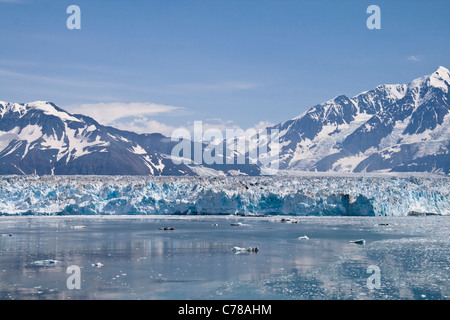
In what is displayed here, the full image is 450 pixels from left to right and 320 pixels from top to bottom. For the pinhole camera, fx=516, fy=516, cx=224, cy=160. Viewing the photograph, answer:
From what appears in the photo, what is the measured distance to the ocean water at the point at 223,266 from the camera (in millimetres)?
14602

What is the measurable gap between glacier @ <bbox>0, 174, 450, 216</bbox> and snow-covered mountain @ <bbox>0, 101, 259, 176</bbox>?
9912 cm

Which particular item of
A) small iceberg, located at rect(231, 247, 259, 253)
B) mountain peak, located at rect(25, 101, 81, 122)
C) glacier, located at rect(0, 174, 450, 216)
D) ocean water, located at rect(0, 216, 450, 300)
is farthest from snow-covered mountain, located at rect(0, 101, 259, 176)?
small iceberg, located at rect(231, 247, 259, 253)

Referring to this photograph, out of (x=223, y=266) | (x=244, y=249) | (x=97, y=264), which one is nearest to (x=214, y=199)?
(x=244, y=249)

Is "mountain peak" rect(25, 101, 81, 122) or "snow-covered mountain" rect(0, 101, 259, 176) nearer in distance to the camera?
"snow-covered mountain" rect(0, 101, 259, 176)

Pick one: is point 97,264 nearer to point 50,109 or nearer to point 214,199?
point 214,199

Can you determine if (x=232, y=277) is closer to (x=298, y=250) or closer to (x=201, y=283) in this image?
(x=201, y=283)

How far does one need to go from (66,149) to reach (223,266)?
507 ft

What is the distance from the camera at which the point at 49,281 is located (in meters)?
15.9

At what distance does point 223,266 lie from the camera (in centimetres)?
1922

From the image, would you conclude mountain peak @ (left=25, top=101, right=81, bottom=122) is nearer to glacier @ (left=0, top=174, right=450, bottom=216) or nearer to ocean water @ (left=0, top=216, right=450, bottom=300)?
glacier @ (left=0, top=174, right=450, bottom=216)

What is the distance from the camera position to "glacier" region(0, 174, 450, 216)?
48.3 meters
